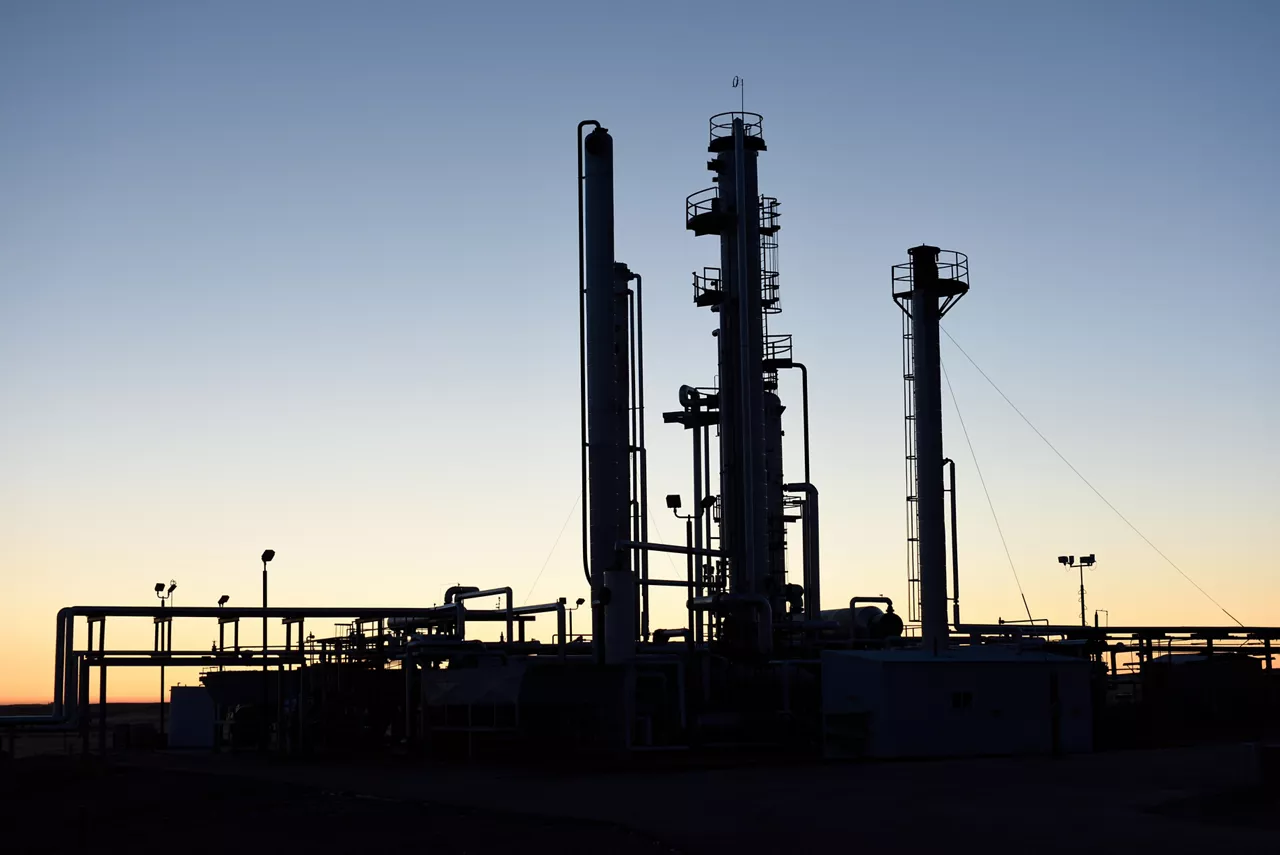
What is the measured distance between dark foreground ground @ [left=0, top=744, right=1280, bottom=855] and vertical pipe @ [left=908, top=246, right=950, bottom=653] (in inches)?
396

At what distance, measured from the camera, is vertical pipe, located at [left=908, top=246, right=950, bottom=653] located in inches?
1849

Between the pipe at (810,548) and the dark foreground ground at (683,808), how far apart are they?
20.0 metres

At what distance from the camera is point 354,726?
46906 millimetres

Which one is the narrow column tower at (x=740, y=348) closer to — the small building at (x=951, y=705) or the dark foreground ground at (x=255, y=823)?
the small building at (x=951, y=705)

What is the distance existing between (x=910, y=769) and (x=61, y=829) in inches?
709

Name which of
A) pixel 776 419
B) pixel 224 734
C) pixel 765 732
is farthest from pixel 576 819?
pixel 224 734

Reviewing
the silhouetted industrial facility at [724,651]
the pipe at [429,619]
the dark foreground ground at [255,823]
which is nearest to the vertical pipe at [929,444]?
the silhouetted industrial facility at [724,651]

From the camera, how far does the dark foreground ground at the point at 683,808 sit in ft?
69.8

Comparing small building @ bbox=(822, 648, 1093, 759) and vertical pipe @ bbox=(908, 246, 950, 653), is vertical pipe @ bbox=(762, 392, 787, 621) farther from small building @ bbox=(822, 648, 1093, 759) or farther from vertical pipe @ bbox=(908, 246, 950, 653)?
small building @ bbox=(822, 648, 1093, 759)

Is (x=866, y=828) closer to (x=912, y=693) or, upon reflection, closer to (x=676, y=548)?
(x=912, y=693)

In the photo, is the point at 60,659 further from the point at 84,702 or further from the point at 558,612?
the point at 558,612

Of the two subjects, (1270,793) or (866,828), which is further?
(1270,793)

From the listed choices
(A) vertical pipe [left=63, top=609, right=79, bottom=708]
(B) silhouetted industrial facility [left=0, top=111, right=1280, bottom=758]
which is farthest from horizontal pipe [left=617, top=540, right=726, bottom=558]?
(A) vertical pipe [left=63, top=609, right=79, bottom=708]

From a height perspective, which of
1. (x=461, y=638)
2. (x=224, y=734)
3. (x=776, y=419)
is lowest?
(x=224, y=734)
